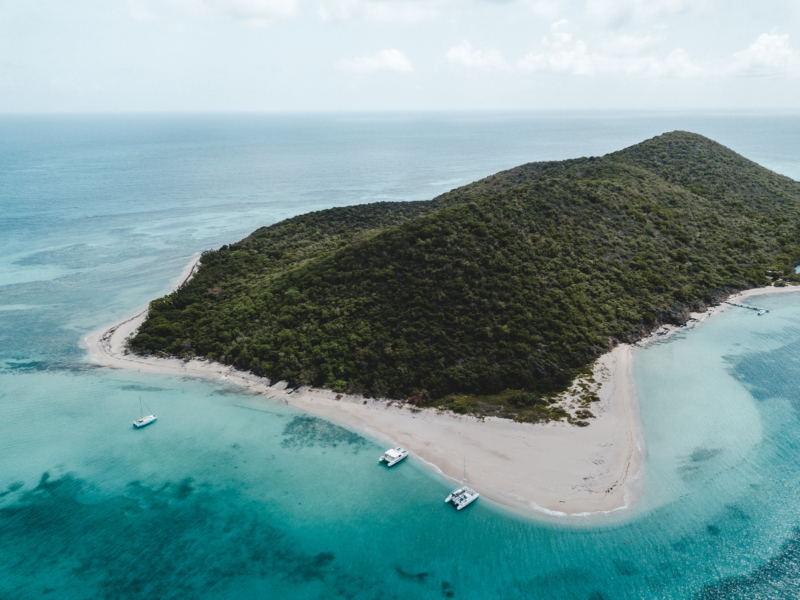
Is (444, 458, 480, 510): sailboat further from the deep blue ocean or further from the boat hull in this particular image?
the boat hull

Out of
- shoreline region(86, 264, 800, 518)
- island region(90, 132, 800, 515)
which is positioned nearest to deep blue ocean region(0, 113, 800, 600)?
shoreline region(86, 264, 800, 518)

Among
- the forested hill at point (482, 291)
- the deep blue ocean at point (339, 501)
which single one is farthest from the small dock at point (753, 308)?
the deep blue ocean at point (339, 501)

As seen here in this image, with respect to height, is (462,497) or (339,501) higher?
(462,497)

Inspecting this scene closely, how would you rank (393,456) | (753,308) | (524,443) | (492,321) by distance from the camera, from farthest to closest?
(753,308) → (492,321) → (524,443) → (393,456)

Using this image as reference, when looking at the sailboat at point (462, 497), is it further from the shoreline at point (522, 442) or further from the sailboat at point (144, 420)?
the sailboat at point (144, 420)

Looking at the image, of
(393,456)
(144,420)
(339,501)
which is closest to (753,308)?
(393,456)

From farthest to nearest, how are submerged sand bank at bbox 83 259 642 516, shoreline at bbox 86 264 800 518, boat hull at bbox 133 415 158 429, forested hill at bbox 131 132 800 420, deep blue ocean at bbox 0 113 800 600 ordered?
forested hill at bbox 131 132 800 420
boat hull at bbox 133 415 158 429
submerged sand bank at bbox 83 259 642 516
shoreline at bbox 86 264 800 518
deep blue ocean at bbox 0 113 800 600

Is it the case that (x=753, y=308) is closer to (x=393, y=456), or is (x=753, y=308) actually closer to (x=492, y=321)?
(x=492, y=321)
